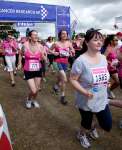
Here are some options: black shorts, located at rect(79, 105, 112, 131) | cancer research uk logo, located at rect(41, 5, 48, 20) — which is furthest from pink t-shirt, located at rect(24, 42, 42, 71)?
cancer research uk logo, located at rect(41, 5, 48, 20)

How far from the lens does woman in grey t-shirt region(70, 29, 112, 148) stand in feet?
15.5

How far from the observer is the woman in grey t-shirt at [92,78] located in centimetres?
473

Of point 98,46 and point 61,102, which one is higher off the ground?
point 98,46

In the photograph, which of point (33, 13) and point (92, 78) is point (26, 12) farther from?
point (92, 78)

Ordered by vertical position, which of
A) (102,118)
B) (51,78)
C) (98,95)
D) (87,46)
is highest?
(87,46)

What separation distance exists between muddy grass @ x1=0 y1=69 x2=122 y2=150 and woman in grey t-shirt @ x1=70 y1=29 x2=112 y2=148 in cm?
82

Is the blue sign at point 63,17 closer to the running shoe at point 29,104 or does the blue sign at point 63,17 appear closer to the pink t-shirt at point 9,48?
the pink t-shirt at point 9,48

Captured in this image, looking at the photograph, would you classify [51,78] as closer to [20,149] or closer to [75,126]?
A: [75,126]

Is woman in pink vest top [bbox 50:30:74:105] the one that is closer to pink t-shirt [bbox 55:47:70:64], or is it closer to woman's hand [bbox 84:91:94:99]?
pink t-shirt [bbox 55:47:70:64]

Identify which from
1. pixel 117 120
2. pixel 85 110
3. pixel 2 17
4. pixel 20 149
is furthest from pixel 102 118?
pixel 2 17

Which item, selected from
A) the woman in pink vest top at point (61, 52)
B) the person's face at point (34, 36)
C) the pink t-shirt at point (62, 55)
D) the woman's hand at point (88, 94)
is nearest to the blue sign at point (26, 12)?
the woman in pink vest top at point (61, 52)

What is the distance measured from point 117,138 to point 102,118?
3.34ft

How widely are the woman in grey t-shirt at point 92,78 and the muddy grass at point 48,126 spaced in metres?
0.82

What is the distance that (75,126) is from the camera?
21.3ft
